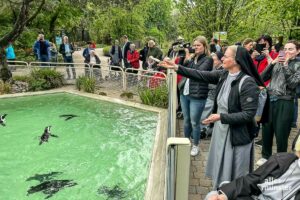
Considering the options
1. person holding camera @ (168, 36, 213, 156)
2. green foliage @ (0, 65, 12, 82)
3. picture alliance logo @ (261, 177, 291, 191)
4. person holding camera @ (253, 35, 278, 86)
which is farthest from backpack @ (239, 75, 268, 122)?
green foliage @ (0, 65, 12, 82)

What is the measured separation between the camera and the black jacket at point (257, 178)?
2.45 m

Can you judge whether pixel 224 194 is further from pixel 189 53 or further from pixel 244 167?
pixel 189 53

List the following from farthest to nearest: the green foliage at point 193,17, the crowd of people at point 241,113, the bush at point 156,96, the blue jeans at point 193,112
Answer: the green foliage at point 193,17, the bush at point 156,96, the blue jeans at point 193,112, the crowd of people at point 241,113

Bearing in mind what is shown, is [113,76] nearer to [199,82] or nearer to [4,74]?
[4,74]

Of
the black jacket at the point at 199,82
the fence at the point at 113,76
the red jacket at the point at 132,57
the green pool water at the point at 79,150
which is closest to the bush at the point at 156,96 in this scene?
the fence at the point at 113,76

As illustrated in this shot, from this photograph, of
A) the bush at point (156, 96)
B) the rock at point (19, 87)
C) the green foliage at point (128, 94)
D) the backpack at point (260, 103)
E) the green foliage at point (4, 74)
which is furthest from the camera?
the green foliage at point (4, 74)

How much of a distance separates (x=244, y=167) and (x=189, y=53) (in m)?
2.66

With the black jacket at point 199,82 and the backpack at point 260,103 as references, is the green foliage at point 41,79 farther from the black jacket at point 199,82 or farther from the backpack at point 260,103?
the backpack at point 260,103

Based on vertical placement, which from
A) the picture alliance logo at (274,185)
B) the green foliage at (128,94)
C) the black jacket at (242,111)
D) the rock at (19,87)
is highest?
the black jacket at (242,111)

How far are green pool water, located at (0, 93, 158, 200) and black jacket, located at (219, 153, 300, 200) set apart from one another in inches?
89.1

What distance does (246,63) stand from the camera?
3.17m

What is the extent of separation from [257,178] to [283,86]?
2.30 metres

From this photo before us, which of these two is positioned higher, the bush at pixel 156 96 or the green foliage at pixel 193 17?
the green foliage at pixel 193 17

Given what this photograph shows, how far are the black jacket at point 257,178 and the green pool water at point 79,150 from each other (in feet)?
7.43
